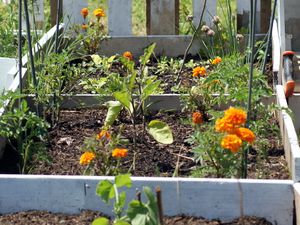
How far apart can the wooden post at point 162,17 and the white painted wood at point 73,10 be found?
0.55 meters

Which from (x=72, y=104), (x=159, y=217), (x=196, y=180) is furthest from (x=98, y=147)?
(x=72, y=104)

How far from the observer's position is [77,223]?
3.45 meters

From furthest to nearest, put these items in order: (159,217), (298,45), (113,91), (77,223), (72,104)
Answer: (298,45) < (72,104) < (113,91) < (77,223) < (159,217)

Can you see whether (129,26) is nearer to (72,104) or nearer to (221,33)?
(221,33)

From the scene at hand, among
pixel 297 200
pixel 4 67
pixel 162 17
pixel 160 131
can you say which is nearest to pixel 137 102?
pixel 160 131

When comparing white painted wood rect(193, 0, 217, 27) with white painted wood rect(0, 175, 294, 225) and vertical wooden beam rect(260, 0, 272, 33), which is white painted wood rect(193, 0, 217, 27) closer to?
vertical wooden beam rect(260, 0, 272, 33)

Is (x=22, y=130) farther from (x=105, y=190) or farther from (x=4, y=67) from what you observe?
(x=4, y=67)

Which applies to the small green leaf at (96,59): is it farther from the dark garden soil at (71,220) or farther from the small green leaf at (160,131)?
the dark garden soil at (71,220)

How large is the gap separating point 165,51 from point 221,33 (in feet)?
1.67

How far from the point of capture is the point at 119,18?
6465 millimetres

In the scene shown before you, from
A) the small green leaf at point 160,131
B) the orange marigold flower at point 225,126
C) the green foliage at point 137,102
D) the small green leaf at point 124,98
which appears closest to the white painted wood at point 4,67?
the green foliage at point 137,102

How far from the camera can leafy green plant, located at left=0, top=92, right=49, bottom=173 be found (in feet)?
13.0

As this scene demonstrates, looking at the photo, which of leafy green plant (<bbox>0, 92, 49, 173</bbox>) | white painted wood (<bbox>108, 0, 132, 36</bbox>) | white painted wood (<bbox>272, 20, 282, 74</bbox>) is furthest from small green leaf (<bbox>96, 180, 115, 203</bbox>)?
white painted wood (<bbox>108, 0, 132, 36</bbox>)

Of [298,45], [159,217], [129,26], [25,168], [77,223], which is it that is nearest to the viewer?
[159,217]
